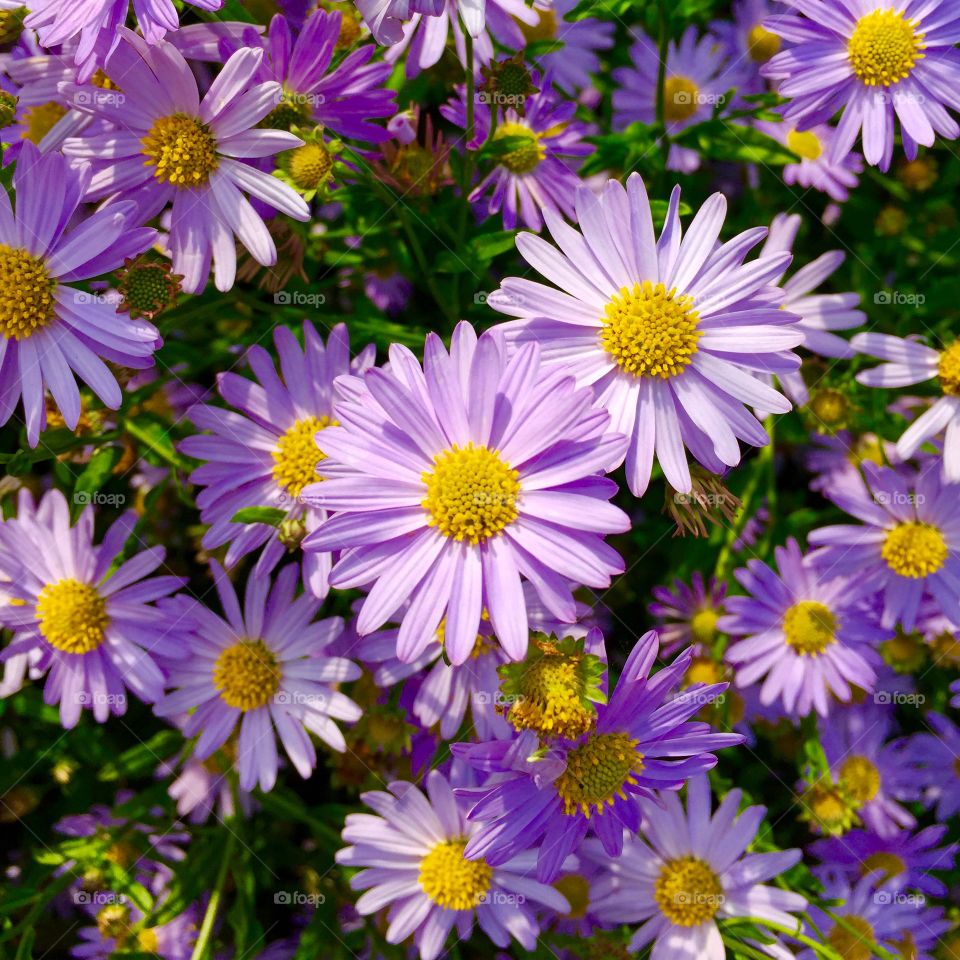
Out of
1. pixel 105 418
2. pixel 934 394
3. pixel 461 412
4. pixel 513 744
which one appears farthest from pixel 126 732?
pixel 934 394

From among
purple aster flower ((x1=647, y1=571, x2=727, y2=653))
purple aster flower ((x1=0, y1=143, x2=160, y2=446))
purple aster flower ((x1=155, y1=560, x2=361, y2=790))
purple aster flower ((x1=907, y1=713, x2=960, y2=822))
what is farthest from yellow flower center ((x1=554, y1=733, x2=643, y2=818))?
purple aster flower ((x1=907, y1=713, x2=960, y2=822))

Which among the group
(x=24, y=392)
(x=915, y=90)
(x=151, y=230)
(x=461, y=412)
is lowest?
(x=24, y=392)

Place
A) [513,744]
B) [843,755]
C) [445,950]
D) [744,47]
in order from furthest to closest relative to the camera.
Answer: [744,47] → [843,755] → [445,950] → [513,744]

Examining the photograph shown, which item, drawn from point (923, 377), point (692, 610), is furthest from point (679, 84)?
point (692, 610)

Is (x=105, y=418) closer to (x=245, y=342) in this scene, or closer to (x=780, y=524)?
(x=245, y=342)

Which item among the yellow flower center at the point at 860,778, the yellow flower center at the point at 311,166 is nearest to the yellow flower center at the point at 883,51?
the yellow flower center at the point at 311,166
